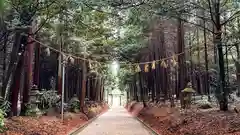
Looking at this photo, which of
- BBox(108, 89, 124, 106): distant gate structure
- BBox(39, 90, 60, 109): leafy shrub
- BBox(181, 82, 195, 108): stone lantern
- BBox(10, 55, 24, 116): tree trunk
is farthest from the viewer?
BBox(108, 89, 124, 106): distant gate structure

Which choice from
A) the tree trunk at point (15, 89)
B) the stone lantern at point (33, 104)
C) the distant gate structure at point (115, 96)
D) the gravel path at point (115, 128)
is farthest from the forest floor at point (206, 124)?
the distant gate structure at point (115, 96)

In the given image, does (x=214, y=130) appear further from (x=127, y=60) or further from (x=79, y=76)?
(x=79, y=76)

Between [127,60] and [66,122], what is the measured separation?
12.4 meters

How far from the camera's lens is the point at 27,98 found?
14781mm

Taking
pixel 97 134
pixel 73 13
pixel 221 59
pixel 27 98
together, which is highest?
pixel 73 13

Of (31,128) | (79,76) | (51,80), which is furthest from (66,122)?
(79,76)

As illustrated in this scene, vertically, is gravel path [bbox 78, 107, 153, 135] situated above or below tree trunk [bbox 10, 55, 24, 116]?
below

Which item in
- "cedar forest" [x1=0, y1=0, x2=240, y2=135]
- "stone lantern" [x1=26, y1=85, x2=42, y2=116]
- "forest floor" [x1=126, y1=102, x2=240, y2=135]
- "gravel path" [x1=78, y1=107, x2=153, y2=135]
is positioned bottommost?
"gravel path" [x1=78, y1=107, x2=153, y2=135]

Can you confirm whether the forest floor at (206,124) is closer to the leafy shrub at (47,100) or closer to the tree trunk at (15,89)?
the tree trunk at (15,89)

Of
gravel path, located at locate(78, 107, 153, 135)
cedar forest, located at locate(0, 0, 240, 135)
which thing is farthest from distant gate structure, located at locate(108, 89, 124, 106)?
gravel path, located at locate(78, 107, 153, 135)

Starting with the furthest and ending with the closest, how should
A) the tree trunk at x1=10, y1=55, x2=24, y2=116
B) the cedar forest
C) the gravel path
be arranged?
1. the gravel path
2. the tree trunk at x1=10, y1=55, x2=24, y2=116
3. the cedar forest

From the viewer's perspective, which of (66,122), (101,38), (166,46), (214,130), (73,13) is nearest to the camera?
(214,130)

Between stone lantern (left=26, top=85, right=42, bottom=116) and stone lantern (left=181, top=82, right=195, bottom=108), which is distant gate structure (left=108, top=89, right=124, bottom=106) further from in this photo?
stone lantern (left=26, top=85, right=42, bottom=116)

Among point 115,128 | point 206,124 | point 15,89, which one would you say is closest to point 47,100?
point 115,128
